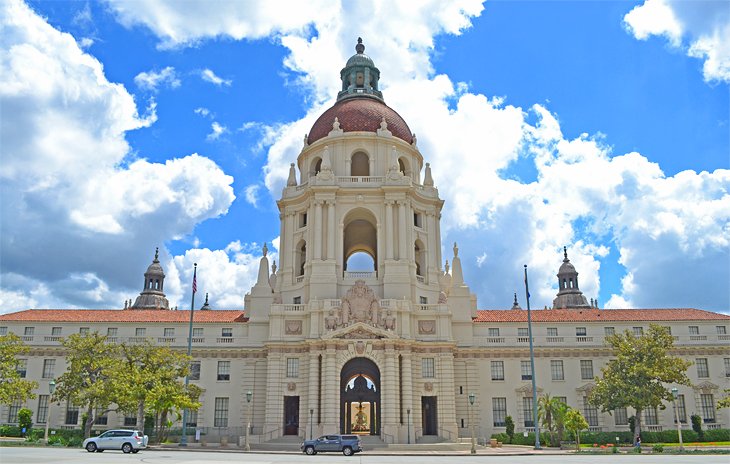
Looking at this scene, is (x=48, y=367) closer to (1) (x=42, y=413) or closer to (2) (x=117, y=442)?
(1) (x=42, y=413)

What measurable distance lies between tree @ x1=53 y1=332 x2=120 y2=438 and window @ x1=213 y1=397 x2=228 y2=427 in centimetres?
A: 1242

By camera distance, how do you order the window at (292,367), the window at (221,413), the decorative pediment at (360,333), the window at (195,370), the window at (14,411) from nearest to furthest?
the decorative pediment at (360,333) → the window at (292,367) → the window at (221,413) → the window at (14,411) → the window at (195,370)

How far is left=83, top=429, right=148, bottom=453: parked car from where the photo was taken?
4419 cm

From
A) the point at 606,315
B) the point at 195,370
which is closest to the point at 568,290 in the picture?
the point at 606,315

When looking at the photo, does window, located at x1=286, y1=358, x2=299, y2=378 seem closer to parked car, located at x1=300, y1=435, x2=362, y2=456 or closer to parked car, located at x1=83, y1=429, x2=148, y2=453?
parked car, located at x1=300, y1=435, x2=362, y2=456

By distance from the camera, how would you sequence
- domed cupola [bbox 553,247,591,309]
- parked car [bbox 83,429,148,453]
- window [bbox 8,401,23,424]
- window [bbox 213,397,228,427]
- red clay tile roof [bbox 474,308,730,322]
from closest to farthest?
parked car [bbox 83,429,148,453], window [bbox 213,397,228,427], window [bbox 8,401,23,424], red clay tile roof [bbox 474,308,730,322], domed cupola [bbox 553,247,591,309]

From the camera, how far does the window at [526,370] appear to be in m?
68.6

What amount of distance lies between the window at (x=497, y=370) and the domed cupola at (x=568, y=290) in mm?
49705

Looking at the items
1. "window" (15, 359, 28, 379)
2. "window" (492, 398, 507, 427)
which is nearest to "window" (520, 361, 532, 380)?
"window" (492, 398, 507, 427)

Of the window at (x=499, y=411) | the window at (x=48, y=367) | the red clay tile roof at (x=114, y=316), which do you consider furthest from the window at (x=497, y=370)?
the window at (x=48, y=367)

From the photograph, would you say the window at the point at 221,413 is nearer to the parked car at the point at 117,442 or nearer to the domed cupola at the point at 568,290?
the parked car at the point at 117,442

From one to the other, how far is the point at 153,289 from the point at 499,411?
2996 inches

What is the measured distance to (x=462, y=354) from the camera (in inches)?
2729

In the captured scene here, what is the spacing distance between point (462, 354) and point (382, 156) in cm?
2464
